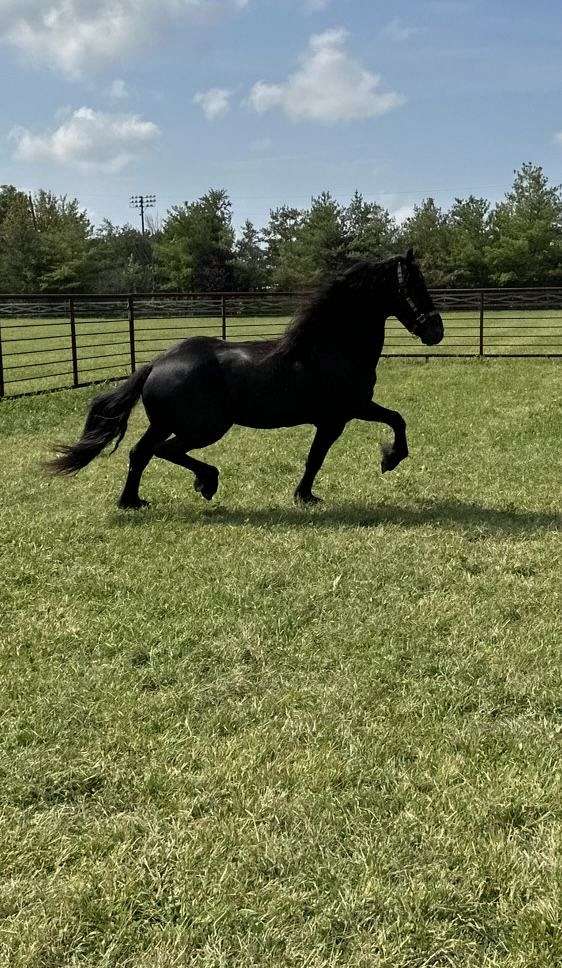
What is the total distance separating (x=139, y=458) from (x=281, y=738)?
11.1 ft

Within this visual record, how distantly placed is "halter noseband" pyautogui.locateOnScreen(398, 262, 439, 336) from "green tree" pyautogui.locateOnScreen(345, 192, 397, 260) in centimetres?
4419

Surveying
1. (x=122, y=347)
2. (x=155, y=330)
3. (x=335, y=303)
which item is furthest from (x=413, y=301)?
(x=122, y=347)

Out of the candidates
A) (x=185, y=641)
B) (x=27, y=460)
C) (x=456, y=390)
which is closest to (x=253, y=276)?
(x=456, y=390)

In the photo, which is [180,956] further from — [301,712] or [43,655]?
[43,655]

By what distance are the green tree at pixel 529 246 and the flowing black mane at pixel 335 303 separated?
160 ft

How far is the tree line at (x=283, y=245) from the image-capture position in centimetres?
4966

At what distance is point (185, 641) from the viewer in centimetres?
346

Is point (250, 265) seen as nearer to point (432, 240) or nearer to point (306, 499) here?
point (432, 240)

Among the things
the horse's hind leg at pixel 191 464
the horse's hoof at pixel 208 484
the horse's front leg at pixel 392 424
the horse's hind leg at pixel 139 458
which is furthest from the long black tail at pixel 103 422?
the horse's front leg at pixel 392 424

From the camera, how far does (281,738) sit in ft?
8.87

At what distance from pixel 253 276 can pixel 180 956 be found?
5321 cm

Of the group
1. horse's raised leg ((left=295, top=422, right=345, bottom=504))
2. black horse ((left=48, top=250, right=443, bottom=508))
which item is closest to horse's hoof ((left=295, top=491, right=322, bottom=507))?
horse's raised leg ((left=295, top=422, right=345, bottom=504))

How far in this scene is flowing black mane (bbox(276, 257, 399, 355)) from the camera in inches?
216

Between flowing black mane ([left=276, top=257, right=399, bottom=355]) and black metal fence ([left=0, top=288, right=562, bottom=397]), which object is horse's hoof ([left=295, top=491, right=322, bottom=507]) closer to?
flowing black mane ([left=276, top=257, right=399, bottom=355])
